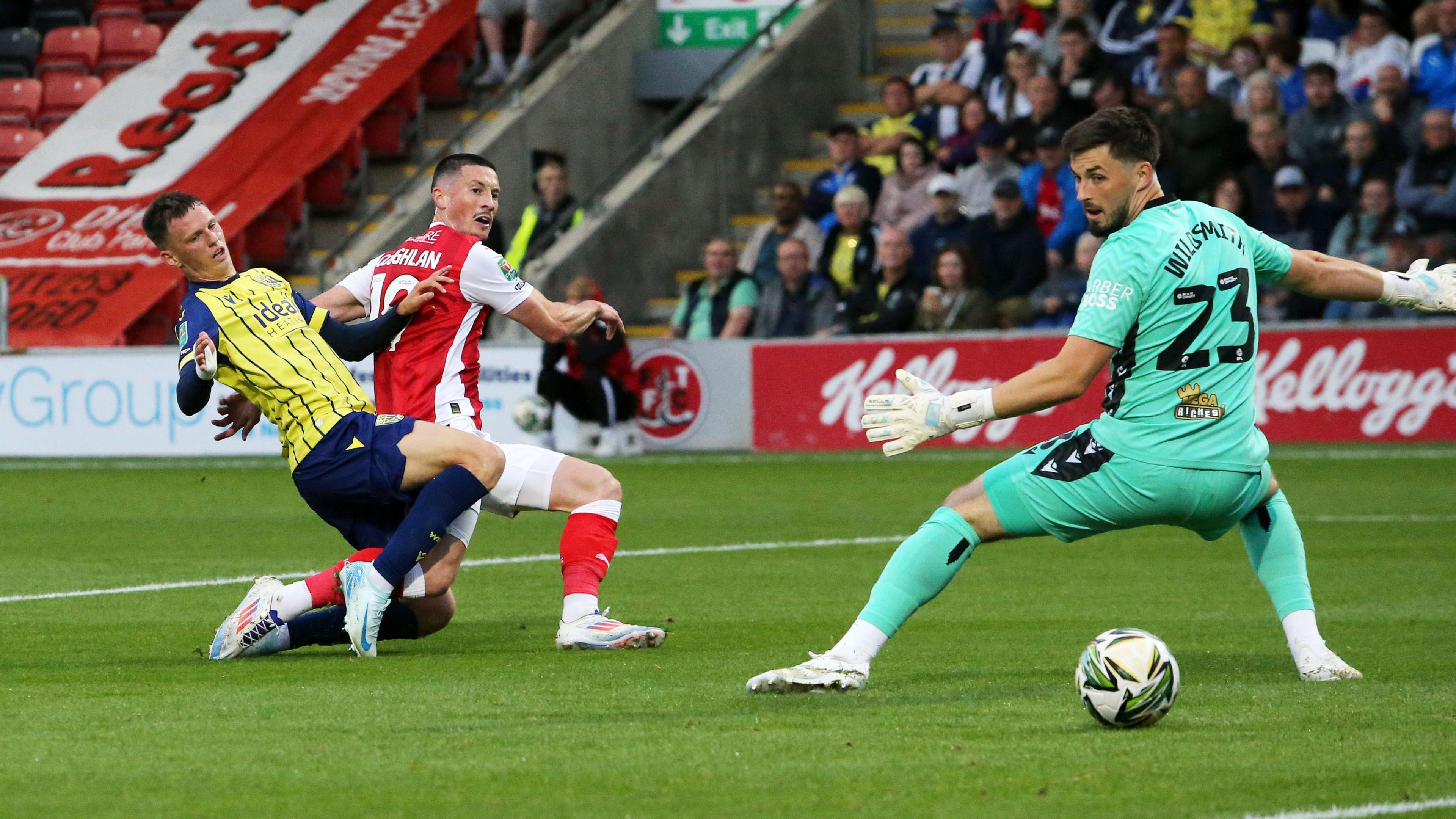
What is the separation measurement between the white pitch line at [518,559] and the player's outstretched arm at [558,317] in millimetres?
2515

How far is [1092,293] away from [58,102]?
2257 cm

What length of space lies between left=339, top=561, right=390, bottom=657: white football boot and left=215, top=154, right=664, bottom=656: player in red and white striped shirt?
24 cm

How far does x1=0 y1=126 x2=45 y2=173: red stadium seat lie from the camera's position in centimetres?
2514

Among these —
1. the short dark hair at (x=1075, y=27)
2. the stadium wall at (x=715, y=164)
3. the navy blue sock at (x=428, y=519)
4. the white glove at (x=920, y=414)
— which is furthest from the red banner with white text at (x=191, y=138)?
the white glove at (x=920, y=414)

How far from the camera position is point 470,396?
7.61m

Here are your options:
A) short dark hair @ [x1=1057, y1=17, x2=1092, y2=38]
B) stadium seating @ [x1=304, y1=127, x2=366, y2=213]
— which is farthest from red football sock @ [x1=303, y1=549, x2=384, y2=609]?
stadium seating @ [x1=304, y1=127, x2=366, y2=213]

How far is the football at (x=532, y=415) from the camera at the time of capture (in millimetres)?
17859

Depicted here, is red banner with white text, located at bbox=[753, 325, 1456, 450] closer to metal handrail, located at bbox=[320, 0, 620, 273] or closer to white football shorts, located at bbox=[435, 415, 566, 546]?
metal handrail, located at bbox=[320, 0, 620, 273]

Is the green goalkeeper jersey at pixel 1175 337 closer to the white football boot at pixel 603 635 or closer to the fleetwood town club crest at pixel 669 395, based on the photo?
the white football boot at pixel 603 635

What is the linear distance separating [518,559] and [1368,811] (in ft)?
22.7

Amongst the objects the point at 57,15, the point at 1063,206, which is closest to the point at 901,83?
the point at 1063,206

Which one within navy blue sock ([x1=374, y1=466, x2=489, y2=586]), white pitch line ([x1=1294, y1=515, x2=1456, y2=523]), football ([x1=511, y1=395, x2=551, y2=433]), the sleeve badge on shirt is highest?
the sleeve badge on shirt

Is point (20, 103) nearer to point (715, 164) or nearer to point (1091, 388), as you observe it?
point (715, 164)

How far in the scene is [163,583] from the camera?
9508mm
